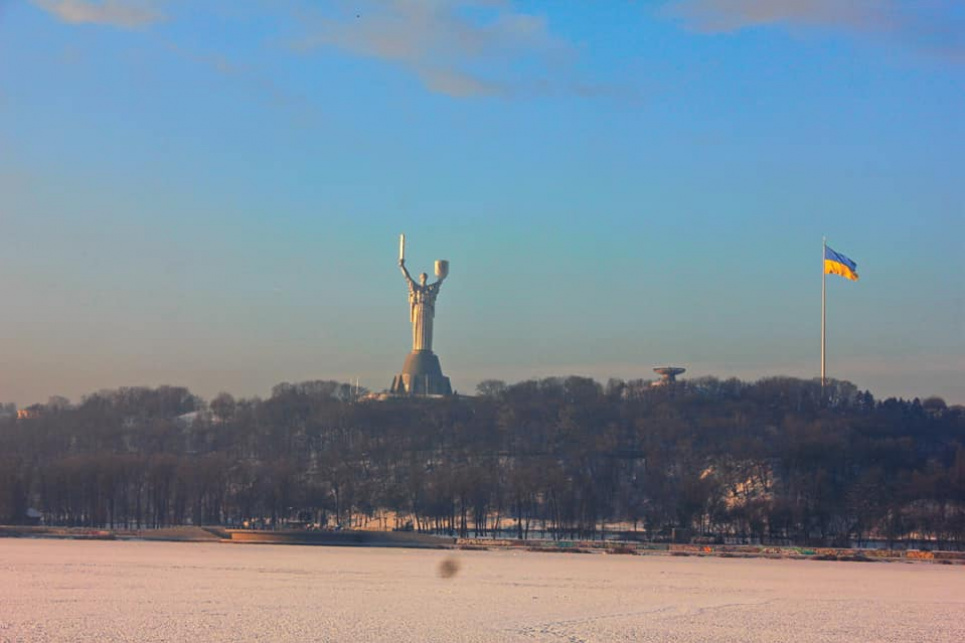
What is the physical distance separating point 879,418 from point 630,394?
24.8m

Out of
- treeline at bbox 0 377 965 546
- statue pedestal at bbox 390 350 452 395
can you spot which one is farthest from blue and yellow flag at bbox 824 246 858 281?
statue pedestal at bbox 390 350 452 395

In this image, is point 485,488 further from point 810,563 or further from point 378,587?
point 378,587

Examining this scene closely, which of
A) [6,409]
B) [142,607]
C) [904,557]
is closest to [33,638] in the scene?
[142,607]

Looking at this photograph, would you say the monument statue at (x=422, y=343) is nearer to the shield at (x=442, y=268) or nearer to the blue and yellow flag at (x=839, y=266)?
the shield at (x=442, y=268)

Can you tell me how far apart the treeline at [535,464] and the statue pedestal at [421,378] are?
510cm

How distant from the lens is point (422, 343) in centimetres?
12825

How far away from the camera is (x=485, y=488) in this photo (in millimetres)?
85312

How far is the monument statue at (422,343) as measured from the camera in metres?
127

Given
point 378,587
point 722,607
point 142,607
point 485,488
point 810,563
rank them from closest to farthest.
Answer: point 142,607 < point 722,607 < point 378,587 < point 810,563 < point 485,488

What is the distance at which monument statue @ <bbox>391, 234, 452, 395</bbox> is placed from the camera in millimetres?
127000

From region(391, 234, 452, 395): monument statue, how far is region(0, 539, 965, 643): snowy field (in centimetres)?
7285

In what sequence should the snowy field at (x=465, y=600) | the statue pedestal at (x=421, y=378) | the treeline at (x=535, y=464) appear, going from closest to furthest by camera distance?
the snowy field at (x=465, y=600), the treeline at (x=535, y=464), the statue pedestal at (x=421, y=378)

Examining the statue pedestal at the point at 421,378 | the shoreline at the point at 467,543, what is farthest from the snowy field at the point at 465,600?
the statue pedestal at the point at 421,378

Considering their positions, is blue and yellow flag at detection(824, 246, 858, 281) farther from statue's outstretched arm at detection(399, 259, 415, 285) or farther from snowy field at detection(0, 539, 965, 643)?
statue's outstretched arm at detection(399, 259, 415, 285)
